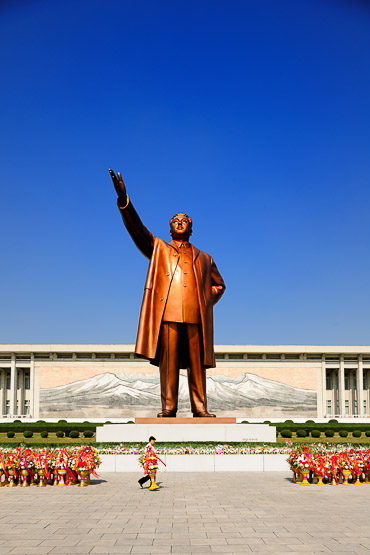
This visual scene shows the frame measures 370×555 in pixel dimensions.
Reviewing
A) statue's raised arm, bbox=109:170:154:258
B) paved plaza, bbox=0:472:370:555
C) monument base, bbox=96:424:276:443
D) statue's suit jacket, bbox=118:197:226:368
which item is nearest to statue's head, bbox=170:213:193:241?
statue's suit jacket, bbox=118:197:226:368

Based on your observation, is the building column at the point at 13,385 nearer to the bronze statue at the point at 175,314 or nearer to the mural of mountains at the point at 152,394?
the mural of mountains at the point at 152,394

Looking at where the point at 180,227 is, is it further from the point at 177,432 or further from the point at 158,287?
the point at 177,432

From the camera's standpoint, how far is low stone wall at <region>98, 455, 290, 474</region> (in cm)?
1012

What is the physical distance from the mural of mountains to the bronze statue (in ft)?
83.3

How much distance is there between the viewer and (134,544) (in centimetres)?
469

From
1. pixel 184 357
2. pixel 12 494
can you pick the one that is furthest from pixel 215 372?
pixel 12 494

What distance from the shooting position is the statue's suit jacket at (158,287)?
1046 cm

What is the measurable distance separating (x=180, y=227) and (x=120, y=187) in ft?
5.91

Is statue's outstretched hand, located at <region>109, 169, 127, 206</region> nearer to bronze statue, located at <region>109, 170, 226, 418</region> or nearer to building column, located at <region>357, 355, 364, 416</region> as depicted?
bronze statue, located at <region>109, 170, 226, 418</region>

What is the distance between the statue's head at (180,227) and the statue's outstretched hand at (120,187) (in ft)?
4.97

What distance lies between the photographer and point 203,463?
10.2 meters

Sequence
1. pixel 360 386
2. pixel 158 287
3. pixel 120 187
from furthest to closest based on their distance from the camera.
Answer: pixel 360 386 < pixel 158 287 < pixel 120 187

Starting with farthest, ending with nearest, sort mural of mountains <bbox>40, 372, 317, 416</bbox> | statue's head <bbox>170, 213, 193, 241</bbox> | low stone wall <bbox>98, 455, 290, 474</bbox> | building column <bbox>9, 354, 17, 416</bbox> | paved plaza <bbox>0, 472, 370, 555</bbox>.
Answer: building column <bbox>9, 354, 17, 416</bbox> < mural of mountains <bbox>40, 372, 317, 416</bbox> < statue's head <bbox>170, 213, 193, 241</bbox> < low stone wall <bbox>98, 455, 290, 474</bbox> < paved plaza <bbox>0, 472, 370, 555</bbox>

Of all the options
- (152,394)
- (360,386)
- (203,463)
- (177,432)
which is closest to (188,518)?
(177,432)
